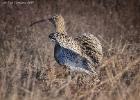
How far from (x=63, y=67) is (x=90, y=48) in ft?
1.41

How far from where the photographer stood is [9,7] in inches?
585

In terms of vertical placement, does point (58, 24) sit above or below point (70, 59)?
above

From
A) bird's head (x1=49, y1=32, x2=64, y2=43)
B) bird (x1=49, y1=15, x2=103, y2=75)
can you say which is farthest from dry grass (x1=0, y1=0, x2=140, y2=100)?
bird's head (x1=49, y1=32, x2=64, y2=43)

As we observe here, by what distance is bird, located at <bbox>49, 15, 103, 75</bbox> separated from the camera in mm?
9547

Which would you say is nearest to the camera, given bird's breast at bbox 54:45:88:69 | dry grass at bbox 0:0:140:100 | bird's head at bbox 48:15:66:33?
dry grass at bbox 0:0:140:100

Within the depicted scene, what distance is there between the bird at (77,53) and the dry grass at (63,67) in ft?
0.42

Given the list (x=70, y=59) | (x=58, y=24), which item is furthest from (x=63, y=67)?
(x=58, y=24)

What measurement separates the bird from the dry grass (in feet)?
0.42

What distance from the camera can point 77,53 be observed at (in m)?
9.59

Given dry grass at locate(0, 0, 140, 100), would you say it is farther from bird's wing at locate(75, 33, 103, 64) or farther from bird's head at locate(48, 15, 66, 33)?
bird's head at locate(48, 15, 66, 33)

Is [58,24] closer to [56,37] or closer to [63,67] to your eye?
[56,37]

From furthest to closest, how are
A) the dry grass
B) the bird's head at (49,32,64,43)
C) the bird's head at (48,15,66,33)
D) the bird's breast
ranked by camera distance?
1. the bird's head at (48,15,66,33)
2. the bird's head at (49,32,64,43)
3. the bird's breast
4. the dry grass

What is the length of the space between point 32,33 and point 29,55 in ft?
6.80

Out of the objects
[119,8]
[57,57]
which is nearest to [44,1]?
[119,8]
